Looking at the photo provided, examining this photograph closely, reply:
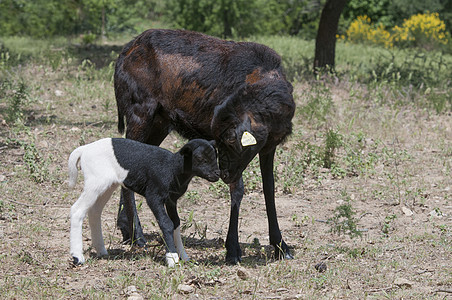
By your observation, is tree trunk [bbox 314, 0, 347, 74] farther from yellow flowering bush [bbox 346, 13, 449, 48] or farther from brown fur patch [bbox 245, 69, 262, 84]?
yellow flowering bush [bbox 346, 13, 449, 48]

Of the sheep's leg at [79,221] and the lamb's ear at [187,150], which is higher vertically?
the lamb's ear at [187,150]

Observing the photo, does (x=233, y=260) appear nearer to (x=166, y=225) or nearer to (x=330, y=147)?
(x=166, y=225)

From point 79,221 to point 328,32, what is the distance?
9.09m

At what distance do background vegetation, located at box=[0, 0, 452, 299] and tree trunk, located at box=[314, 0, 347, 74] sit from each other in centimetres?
44

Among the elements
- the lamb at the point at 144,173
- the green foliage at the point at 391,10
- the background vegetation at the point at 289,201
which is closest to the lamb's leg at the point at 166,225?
the lamb at the point at 144,173

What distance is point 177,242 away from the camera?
4902 millimetres

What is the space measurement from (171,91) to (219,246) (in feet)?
5.09

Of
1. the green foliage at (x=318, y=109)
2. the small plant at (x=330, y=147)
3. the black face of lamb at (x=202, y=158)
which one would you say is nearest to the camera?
the black face of lamb at (x=202, y=158)

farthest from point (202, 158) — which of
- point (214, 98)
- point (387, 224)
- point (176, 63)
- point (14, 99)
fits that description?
point (14, 99)

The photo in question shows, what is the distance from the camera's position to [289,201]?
23.4 feet

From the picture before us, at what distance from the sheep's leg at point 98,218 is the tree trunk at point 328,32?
27.4ft

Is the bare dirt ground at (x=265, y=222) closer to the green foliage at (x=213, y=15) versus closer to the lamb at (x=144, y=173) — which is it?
the lamb at (x=144, y=173)

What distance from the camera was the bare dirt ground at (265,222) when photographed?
175 inches

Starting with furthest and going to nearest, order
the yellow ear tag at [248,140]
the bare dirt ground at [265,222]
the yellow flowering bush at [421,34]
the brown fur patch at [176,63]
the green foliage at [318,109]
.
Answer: the yellow flowering bush at [421,34]
the green foliage at [318,109]
the brown fur patch at [176,63]
the yellow ear tag at [248,140]
the bare dirt ground at [265,222]
